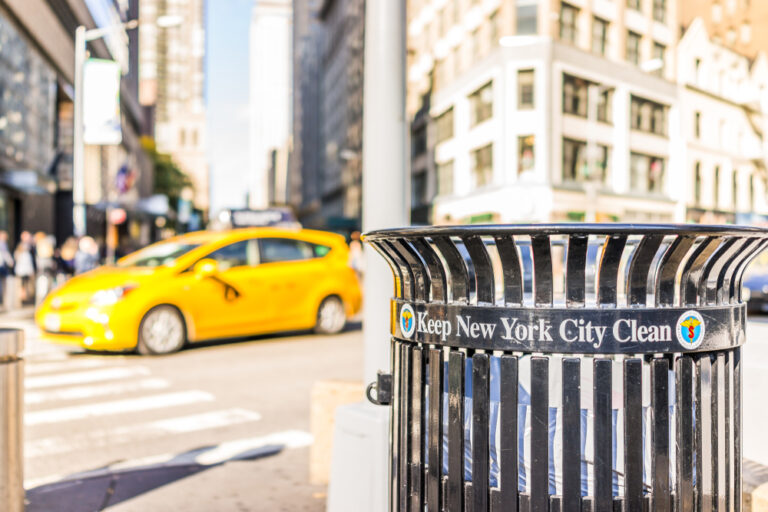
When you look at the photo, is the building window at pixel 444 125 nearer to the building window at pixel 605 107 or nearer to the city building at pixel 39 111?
the building window at pixel 605 107

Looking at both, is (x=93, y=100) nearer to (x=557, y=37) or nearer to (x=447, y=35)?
(x=557, y=37)

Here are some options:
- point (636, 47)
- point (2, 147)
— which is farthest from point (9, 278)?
point (636, 47)

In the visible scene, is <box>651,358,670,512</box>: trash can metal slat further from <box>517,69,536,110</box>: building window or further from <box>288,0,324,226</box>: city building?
<box>288,0,324,226</box>: city building

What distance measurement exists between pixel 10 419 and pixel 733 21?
147 feet

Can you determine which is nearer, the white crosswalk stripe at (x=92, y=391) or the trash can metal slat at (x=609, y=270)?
the trash can metal slat at (x=609, y=270)

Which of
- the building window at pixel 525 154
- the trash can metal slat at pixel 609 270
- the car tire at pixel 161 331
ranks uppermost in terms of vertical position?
the building window at pixel 525 154

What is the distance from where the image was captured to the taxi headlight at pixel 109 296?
945cm

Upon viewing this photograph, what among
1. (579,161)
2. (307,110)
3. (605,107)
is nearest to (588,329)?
(579,161)

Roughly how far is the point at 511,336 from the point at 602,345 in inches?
8.0

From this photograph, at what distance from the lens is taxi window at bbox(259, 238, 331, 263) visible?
36.6ft

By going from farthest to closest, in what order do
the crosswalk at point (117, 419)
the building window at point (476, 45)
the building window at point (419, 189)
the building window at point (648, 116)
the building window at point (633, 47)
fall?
the building window at point (419, 189)
the building window at point (476, 45)
the building window at point (633, 47)
the building window at point (648, 116)
the crosswalk at point (117, 419)

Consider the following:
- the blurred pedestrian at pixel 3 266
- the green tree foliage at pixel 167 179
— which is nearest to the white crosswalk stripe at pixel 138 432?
the blurred pedestrian at pixel 3 266

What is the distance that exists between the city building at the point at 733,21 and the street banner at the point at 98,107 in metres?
29.7

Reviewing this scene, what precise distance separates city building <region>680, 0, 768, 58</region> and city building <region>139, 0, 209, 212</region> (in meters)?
99.4
